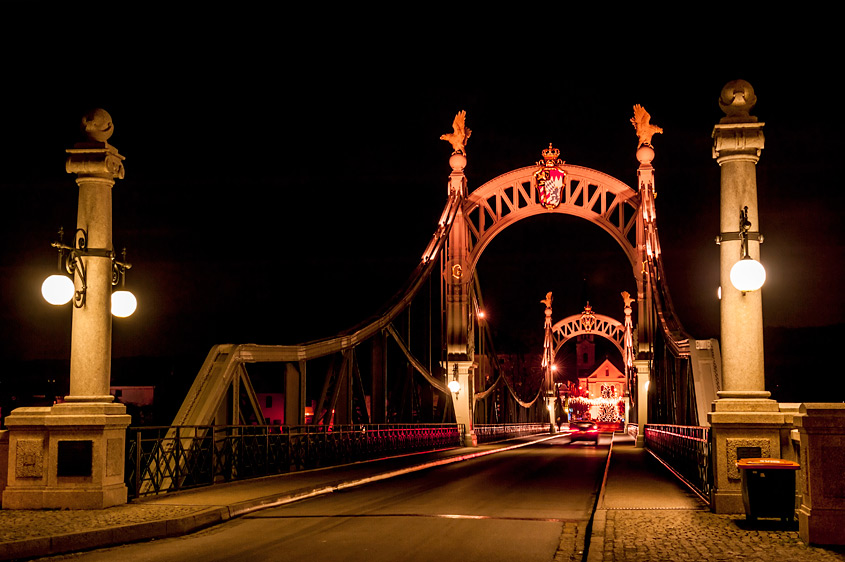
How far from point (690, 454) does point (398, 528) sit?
896 cm

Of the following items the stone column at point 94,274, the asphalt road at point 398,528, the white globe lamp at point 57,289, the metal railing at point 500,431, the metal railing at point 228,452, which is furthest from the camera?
the metal railing at point 500,431

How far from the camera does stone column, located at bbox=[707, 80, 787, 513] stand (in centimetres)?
1225

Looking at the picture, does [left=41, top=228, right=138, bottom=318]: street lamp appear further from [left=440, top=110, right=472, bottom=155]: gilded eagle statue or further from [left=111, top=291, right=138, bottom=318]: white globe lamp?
[left=440, top=110, right=472, bottom=155]: gilded eagle statue

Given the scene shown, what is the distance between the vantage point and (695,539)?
10.5 metres

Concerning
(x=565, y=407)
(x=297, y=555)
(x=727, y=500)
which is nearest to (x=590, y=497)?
(x=727, y=500)

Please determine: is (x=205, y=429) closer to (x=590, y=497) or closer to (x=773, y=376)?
(x=590, y=497)

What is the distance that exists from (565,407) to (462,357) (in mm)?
92694

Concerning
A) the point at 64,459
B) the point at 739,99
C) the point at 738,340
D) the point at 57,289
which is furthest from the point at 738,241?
the point at 64,459

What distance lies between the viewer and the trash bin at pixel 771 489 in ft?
36.0

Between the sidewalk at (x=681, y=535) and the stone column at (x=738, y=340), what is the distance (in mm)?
781

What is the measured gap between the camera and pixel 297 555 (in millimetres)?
9852

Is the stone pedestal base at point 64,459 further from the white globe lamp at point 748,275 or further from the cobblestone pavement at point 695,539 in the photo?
the white globe lamp at point 748,275

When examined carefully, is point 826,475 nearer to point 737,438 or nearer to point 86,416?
point 737,438

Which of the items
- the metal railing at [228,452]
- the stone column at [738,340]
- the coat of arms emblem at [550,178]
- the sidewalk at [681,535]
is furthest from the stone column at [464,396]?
the stone column at [738,340]
